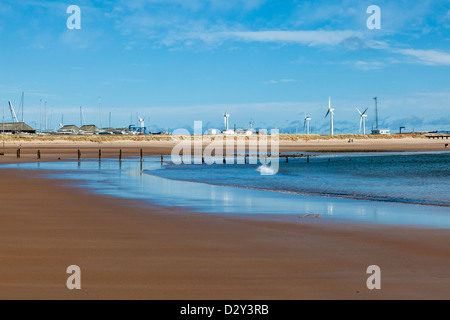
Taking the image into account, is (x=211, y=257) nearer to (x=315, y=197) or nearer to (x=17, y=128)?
(x=315, y=197)

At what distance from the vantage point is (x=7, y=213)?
14.6 m

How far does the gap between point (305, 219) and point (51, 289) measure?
27.5ft

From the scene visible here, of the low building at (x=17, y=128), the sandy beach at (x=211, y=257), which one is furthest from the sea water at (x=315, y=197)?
the low building at (x=17, y=128)

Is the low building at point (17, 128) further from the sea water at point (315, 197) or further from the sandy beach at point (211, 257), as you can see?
the sandy beach at point (211, 257)

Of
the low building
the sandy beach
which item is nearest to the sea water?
the sandy beach

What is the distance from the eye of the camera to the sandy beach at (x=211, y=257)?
23.0 feet

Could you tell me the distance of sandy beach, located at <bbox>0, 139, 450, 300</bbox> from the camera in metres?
7.00

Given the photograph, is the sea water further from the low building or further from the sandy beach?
the low building

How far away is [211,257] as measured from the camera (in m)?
9.06

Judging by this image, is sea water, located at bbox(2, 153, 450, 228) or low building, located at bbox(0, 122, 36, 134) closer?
sea water, located at bbox(2, 153, 450, 228)

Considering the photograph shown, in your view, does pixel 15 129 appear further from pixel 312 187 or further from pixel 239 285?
pixel 239 285

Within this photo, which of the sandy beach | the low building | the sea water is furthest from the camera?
the low building

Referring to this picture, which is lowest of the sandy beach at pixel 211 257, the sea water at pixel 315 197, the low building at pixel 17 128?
the sandy beach at pixel 211 257

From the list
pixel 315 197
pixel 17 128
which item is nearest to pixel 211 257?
pixel 315 197
